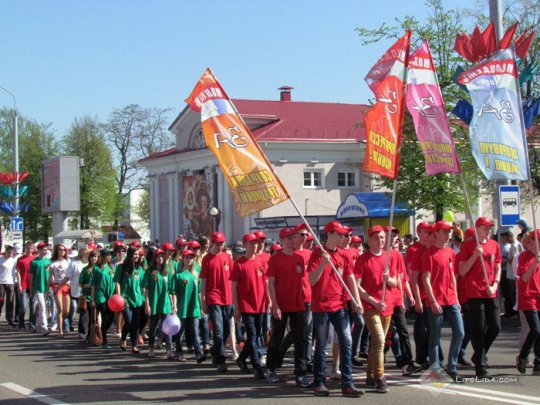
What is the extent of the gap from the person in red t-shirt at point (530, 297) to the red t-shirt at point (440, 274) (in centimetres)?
90

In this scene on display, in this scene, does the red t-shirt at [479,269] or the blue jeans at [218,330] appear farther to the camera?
the blue jeans at [218,330]

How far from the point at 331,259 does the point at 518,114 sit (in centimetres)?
297

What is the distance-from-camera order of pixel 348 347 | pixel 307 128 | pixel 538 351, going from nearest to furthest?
pixel 348 347
pixel 538 351
pixel 307 128

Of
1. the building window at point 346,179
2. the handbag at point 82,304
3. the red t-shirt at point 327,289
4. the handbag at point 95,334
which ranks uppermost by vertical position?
the building window at point 346,179

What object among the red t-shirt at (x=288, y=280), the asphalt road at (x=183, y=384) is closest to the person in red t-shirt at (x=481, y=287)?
the asphalt road at (x=183, y=384)

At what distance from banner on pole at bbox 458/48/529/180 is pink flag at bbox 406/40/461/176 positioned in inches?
12.5

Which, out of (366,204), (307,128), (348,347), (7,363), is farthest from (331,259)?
(307,128)

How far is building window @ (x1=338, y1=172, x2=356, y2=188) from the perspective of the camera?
174 feet

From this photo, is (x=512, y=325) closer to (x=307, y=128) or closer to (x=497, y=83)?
(x=497, y=83)

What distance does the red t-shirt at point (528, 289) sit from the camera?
10664mm

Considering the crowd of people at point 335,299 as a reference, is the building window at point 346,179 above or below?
above

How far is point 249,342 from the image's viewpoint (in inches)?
447

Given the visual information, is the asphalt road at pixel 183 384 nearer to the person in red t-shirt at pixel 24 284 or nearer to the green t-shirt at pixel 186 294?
the green t-shirt at pixel 186 294

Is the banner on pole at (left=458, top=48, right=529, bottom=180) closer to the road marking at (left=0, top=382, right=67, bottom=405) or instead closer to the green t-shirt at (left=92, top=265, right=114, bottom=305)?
the road marking at (left=0, top=382, right=67, bottom=405)
